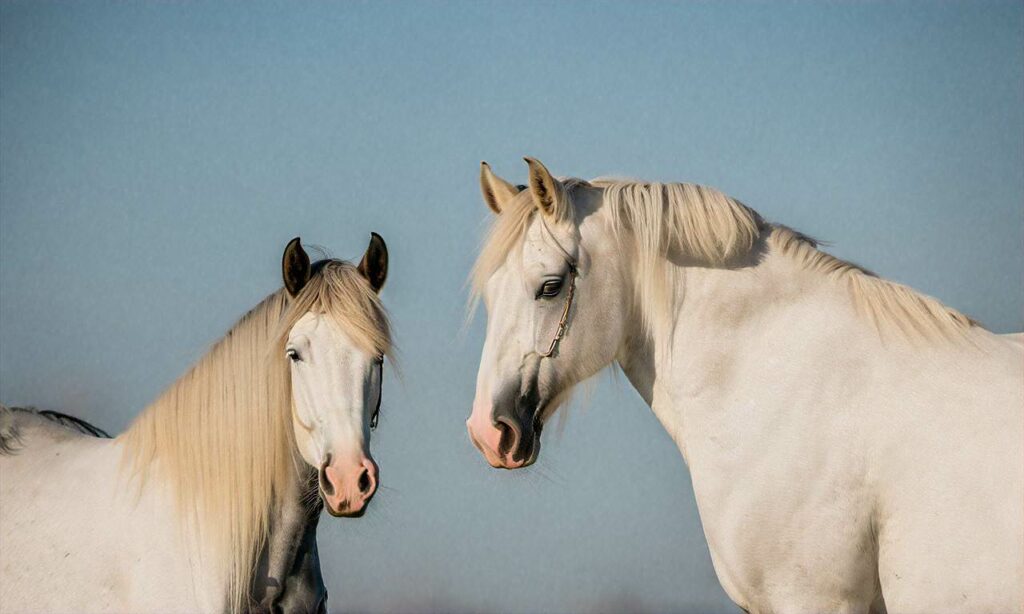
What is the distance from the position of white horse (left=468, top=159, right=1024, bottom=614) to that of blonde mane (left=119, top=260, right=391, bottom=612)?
94cm

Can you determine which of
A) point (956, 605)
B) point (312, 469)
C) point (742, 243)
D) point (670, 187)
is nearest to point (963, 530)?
point (956, 605)

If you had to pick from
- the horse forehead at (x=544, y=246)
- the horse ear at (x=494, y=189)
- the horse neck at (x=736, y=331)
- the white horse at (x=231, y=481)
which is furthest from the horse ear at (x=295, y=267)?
the horse neck at (x=736, y=331)

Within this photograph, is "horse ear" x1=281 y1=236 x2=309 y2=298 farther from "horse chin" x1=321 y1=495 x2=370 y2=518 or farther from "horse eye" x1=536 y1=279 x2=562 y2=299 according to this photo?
"horse eye" x1=536 y1=279 x2=562 y2=299

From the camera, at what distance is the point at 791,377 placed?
420 centimetres

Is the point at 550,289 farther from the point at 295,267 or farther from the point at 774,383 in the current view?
the point at 295,267

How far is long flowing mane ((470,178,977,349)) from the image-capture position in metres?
4.45

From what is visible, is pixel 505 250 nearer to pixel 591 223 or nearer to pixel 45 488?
pixel 591 223

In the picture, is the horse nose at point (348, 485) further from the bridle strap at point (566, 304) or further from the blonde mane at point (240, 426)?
the bridle strap at point (566, 304)

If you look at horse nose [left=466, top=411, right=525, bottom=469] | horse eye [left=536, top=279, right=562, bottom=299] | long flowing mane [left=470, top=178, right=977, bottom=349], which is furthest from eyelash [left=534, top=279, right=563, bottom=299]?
horse nose [left=466, top=411, right=525, bottom=469]

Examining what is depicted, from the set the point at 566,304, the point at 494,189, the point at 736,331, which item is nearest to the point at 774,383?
the point at 736,331

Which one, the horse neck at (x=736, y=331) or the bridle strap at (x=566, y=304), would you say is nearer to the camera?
the horse neck at (x=736, y=331)

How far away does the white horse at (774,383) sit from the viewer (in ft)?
12.7

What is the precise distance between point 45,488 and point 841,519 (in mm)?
3924

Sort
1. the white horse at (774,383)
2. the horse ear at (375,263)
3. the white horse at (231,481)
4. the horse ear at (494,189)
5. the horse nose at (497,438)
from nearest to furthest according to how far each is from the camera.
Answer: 1. the white horse at (774,383)
2. the horse nose at (497,438)
3. the horse ear at (494,189)
4. the white horse at (231,481)
5. the horse ear at (375,263)
